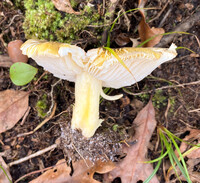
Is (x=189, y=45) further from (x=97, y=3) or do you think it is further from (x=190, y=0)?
(x=97, y=3)

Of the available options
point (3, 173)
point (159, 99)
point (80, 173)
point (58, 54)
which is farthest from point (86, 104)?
point (3, 173)

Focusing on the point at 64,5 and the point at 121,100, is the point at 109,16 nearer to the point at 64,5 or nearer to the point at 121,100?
the point at 64,5

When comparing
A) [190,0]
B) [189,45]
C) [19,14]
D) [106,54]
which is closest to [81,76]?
[106,54]

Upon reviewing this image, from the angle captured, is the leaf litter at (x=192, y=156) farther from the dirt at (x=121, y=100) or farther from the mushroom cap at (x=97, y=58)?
the mushroom cap at (x=97, y=58)

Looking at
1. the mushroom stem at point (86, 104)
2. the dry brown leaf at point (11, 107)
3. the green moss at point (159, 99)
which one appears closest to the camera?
the mushroom stem at point (86, 104)

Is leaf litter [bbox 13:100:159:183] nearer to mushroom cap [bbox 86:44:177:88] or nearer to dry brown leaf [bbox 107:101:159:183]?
dry brown leaf [bbox 107:101:159:183]

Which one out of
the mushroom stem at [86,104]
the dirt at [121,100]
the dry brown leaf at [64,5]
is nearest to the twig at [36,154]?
the dirt at [121,100]

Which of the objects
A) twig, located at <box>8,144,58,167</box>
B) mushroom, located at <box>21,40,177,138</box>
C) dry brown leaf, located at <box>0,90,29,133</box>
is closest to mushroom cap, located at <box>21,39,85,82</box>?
mushroom, located at <box>21,40,177,138</box>
